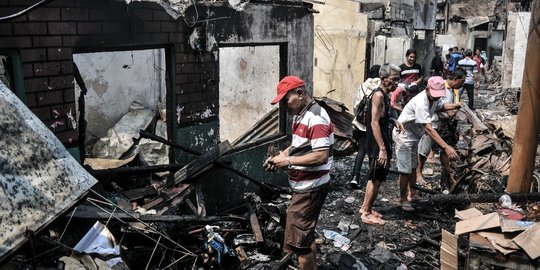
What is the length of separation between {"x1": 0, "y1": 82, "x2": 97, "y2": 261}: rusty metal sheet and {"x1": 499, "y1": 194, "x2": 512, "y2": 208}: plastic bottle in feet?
14.4

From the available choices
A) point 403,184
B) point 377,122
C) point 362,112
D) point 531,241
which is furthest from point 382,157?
point 531,241

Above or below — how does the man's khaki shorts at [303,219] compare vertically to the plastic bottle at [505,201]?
above

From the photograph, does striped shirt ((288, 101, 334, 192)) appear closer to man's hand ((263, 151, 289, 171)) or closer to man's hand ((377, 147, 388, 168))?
man's hand ((263, 151, 289, 171))

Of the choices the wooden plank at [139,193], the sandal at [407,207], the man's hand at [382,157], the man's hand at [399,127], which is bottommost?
the sandal at [407,207]

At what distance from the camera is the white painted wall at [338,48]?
37.0 feet

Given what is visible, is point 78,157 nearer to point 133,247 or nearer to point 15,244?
point 133,247

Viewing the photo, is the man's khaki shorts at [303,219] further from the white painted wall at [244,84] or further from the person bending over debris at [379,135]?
the white painted wall at [244,84]

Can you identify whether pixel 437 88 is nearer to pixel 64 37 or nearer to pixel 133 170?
pixel 133 170

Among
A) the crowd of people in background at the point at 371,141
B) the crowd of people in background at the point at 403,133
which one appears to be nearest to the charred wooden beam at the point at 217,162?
the crowd of people in background at the point at 371,141

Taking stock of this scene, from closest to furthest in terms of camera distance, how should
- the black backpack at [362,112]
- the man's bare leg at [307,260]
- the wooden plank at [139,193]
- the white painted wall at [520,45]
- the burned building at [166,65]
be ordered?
the burned building at [166,65]
the man's bare leg at [307,260]
the wooden plank at [139,193]
the black backpack at [362,112]
the white painted wall at [520,45]

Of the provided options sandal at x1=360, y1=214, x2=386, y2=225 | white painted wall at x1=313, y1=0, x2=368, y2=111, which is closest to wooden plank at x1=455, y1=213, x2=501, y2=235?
sandal at x1=360, y1=214, x2=386, y2=225

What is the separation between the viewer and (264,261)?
185 inches

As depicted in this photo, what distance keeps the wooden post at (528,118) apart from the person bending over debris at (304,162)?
2506 mm

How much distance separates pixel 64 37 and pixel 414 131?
4.33 meters
